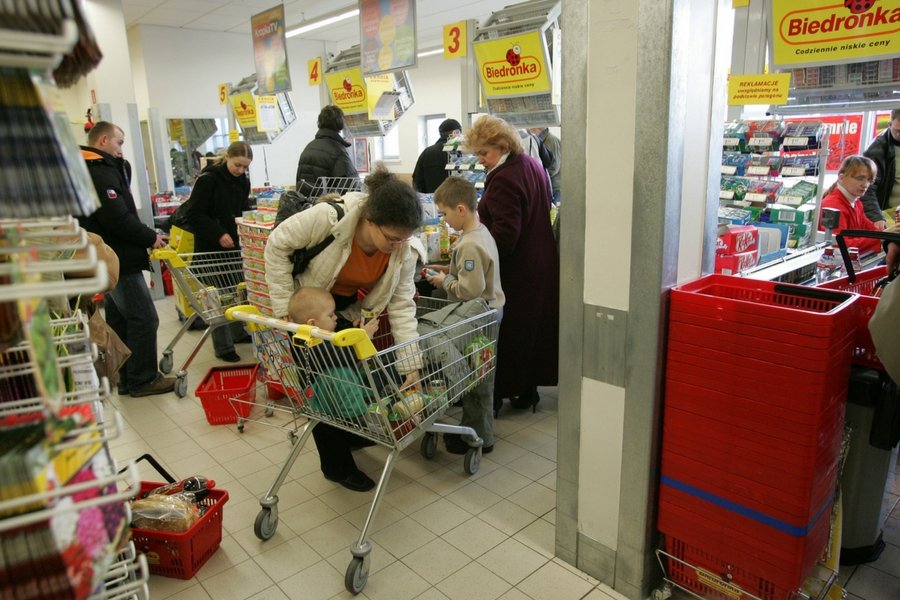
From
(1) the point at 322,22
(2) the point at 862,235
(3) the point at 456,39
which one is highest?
(1) the point at 322,22

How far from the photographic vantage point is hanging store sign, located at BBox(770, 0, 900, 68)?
318 cm

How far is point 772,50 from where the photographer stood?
12.2 ft

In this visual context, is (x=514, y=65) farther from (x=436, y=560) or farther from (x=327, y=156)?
(x=436, y=560)

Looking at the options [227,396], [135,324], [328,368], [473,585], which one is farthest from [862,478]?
[135,324]

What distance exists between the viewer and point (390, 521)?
297cm

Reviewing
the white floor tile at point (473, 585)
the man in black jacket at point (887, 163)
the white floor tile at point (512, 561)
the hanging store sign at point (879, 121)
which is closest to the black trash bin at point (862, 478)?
the white floor tile at point (512, 561)

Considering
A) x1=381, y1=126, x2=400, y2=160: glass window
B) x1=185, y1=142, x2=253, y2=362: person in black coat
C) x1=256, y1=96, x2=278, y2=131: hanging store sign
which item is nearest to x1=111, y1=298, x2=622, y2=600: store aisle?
x1=185, y1=142, x2=253, y2=362: person in black coat

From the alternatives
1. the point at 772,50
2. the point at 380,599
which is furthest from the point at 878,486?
the point at 772,50

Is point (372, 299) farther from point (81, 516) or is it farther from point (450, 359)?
point (81, 516)

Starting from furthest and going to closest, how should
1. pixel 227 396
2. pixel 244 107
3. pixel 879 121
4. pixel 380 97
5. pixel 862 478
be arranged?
pixel 244 107 < pixel 879 121 < pixel 380 97 < pixel 227 396 < pixel 862 478

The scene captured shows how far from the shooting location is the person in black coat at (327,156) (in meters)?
5.31

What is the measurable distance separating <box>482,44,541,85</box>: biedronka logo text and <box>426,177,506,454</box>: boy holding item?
62.7 inches

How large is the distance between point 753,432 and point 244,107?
8.75 metres

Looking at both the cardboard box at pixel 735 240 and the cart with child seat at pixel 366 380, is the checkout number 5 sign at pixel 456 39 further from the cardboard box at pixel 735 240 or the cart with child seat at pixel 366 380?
the cart with child seat at pixel 366 380
